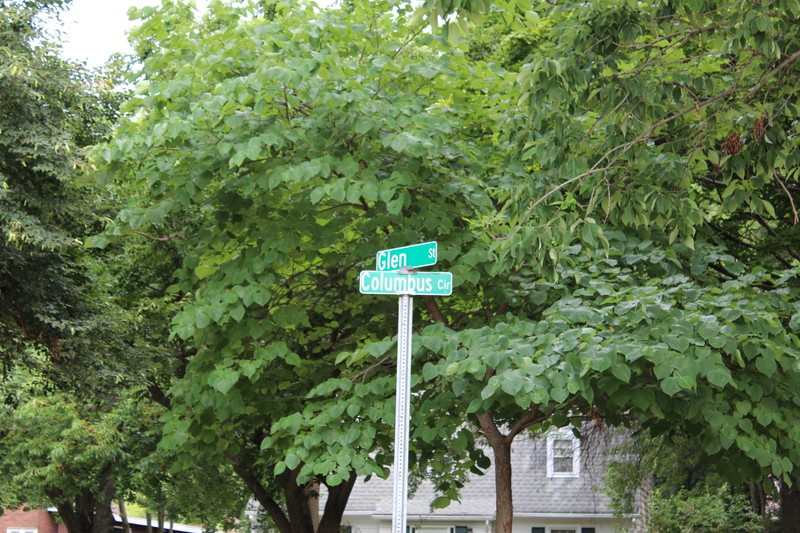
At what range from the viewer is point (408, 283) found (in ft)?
20.5

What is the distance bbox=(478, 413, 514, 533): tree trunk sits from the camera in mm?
11305

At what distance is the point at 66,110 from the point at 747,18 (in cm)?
922

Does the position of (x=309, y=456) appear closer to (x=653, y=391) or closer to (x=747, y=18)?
(x=653, y=391)

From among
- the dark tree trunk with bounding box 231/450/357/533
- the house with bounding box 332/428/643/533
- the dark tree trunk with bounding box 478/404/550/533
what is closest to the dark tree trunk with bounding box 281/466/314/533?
the dark tree trunk with bounding box 231/450/357/533

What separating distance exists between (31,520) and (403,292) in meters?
49.5

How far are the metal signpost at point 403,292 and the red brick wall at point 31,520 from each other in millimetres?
47885

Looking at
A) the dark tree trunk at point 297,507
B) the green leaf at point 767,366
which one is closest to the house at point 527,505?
the dark tree trunk at point 297,507

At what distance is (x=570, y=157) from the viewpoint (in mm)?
9578

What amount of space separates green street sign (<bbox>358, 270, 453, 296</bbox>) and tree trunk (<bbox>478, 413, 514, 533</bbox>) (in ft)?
16.6

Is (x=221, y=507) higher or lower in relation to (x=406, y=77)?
lower

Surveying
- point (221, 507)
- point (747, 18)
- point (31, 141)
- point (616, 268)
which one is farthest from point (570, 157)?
point (221, 507)

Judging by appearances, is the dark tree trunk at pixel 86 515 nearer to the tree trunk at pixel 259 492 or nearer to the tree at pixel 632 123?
the tree trunk at pixel 259 492

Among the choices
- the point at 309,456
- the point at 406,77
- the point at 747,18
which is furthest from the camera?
the point at 406,77

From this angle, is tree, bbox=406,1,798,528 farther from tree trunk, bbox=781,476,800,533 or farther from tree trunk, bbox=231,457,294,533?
tree trunk, bbox=231,457,294,533
